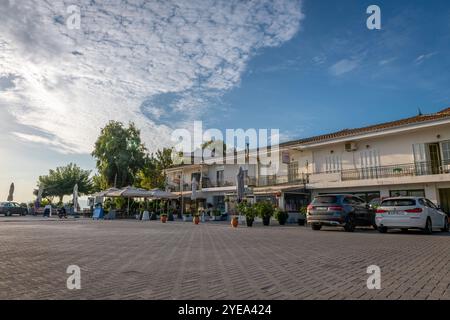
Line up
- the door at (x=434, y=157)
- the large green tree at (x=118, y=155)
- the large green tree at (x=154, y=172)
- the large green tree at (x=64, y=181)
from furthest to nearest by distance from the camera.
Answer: the large green tree at (x=64, y=181), the large green tree at (x=154, y=172), the large green tree at (x=118, y=155), the door at (x=434, y=157)

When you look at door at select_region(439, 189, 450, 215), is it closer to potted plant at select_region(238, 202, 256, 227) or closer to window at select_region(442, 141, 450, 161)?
window at select_region(442, 141, 450, 161)

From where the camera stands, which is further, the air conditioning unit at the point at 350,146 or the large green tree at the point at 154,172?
the large green tree at the point at 154,172

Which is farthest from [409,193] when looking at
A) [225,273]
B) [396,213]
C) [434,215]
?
[225,273]

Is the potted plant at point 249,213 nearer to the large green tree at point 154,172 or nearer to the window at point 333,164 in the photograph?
the window at point 333,164

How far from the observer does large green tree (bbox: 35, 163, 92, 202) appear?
59.5 metres

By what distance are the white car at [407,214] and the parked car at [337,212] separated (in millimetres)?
1282

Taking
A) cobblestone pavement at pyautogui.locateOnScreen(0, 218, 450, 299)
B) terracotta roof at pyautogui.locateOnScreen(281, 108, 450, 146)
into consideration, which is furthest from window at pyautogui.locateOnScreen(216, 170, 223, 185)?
cobblestone pavement at pyautogui.locateOnScreen(0, 218, 450, 299)

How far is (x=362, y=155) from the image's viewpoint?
78.9 ft

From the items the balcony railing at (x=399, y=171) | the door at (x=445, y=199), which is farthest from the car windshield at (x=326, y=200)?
the door at (x=445, y=199)

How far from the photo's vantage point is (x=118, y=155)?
144 ft

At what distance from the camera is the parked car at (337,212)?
46.2 ft

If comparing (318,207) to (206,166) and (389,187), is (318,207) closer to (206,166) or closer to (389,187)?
(389,187)
